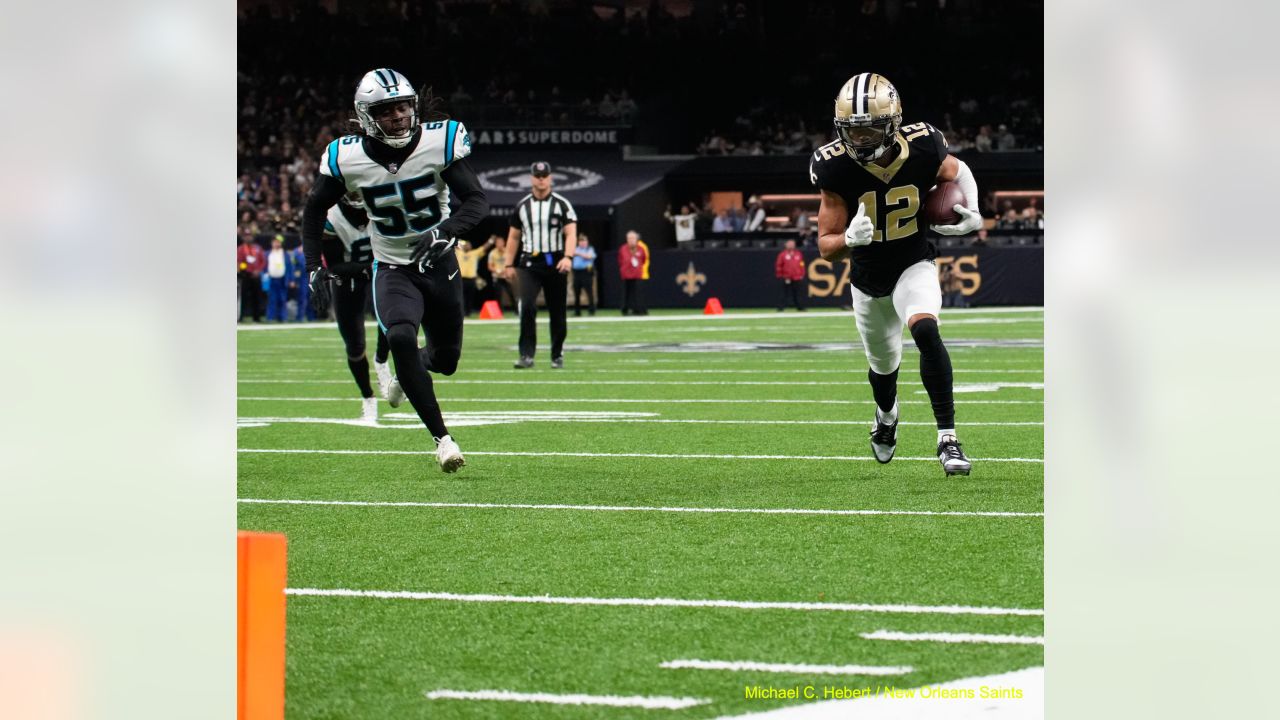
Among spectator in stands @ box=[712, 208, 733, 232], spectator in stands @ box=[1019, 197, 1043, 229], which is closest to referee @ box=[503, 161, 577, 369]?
spectator in stands @ box=[712, 208, 733, 232]

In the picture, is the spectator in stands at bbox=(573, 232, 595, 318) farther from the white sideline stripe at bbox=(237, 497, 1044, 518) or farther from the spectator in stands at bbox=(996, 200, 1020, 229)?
the white sideline stripe at bbox=(237, 497, 1044, 518)

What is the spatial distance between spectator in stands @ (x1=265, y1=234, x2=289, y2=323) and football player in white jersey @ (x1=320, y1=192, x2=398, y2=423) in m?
17.2

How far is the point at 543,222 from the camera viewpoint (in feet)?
49.6

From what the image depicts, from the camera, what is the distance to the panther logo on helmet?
271 inches

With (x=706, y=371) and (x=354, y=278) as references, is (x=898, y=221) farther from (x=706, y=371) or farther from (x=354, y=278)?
(x=706, y=371)

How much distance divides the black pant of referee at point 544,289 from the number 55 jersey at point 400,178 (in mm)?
7024

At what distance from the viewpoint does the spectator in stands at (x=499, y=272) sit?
92.5 ft

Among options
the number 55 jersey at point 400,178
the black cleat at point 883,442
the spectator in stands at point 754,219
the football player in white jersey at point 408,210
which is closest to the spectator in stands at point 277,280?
the spectator in stands at point 754,219

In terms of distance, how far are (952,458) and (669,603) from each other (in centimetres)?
279

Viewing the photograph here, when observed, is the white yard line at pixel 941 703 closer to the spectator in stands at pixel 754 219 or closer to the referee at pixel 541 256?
the referee at pixel 541 256
